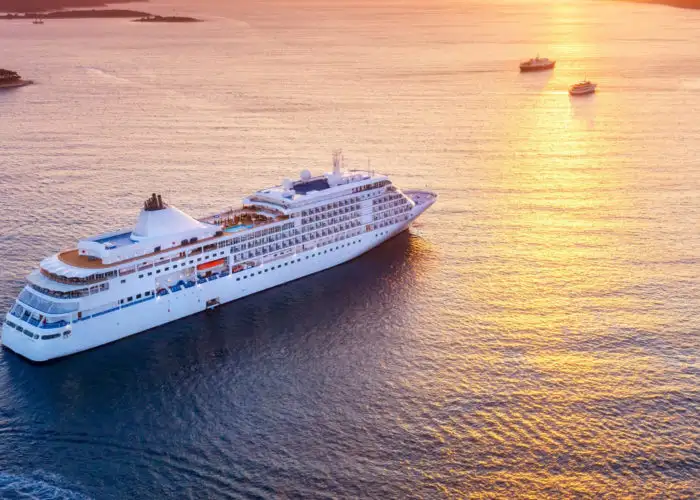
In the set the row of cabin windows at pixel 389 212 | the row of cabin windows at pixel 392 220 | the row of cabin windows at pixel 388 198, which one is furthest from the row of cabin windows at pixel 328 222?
the row of cabin windows at pixel 392 220

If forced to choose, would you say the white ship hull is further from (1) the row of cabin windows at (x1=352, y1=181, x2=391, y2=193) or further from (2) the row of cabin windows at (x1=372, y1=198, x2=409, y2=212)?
(1) the row of cabin windows at (x1=352, y1=181, x2=391, y2=193)

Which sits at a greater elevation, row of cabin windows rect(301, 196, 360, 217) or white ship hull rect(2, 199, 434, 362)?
row of cabin windows rect(301, 196, 360, 217)

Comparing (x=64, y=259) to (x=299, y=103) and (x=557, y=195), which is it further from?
(x=299, y=103)

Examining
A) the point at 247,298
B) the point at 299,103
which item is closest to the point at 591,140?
the point at 299,103

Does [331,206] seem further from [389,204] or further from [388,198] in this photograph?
[389,204]

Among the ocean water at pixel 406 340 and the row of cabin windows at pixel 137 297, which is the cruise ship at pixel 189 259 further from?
the ocean water at pixel 406 340

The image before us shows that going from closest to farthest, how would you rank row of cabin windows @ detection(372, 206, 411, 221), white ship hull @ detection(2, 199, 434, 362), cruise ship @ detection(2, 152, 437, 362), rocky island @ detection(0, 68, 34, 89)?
white ship hull @ detection(2, 199, 434, 362) → cruise ship @ detection(2, 152, 437, 362) → row of cabin windows @ detection(372, 206, 411, 221) → rocky island @ detection(0, 68, 34, 89)

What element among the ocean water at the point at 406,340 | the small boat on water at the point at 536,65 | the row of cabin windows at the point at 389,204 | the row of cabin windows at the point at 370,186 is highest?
the small boat on water at the point at 536,65

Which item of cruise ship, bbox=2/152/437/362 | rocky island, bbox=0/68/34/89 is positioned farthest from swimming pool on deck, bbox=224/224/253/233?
rocky island, bbox=0/68/34/89
